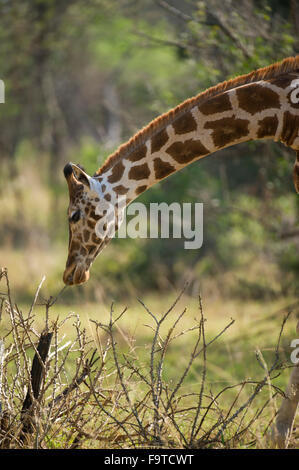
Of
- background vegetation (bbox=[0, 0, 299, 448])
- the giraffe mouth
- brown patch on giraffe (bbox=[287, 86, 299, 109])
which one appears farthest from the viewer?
the giraffe mouth

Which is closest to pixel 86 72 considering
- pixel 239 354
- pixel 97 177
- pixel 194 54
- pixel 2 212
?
pixel 2 212

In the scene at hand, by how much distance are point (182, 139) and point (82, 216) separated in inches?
30.3

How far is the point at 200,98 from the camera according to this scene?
4070 millimetres

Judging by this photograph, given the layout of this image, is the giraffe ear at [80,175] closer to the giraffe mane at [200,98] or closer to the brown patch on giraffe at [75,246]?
the giraffe mane at [200,98]

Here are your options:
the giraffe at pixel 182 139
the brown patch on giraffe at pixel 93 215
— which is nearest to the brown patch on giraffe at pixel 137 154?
the giraffe at pixel 182 139

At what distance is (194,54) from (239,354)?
3.19 meters

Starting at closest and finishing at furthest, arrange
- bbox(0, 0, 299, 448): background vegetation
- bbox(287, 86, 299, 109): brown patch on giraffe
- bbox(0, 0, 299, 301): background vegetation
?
bbox(0, 0, 299, 448): background vegetation
bbox(287, 86, 299, 109): brown patch on giraffe
bbox(0, 0, 299, 301): background vegetation

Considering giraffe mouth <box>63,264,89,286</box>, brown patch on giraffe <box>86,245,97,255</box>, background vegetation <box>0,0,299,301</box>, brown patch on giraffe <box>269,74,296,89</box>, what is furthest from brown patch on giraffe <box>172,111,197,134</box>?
background vegetation <box>0,0,299,301</box>

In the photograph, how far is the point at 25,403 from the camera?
347 cm

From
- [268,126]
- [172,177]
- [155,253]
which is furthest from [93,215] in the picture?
[155,253]

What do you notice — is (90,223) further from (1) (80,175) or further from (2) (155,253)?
(2) (155,253)

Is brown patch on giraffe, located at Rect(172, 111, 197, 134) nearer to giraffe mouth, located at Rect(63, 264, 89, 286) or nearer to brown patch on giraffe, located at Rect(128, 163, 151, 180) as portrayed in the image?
brown patch on giraffe, located at Rect(128, 163, 151, 180)

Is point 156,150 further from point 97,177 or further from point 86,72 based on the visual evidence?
point 86,72

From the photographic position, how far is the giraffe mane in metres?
4.04
